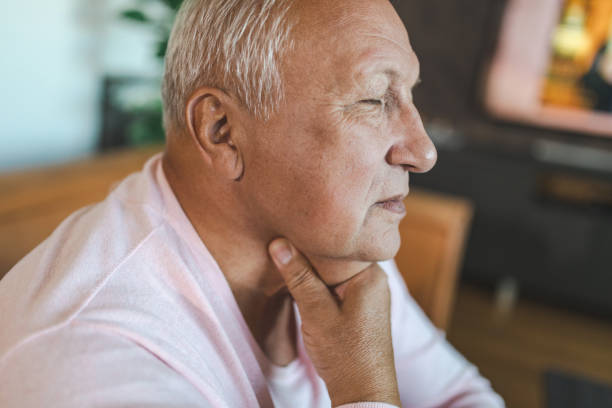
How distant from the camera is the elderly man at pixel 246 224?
58 centimetres

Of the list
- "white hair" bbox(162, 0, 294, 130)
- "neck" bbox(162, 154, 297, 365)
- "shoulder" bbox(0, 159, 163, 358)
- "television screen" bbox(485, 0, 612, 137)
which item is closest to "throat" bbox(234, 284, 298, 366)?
"neck" bbox(162, 154, 297, 365)

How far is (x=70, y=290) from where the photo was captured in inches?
22.8

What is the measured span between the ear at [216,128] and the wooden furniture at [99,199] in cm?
54

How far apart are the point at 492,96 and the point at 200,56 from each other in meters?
2.84

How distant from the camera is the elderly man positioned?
58 cm

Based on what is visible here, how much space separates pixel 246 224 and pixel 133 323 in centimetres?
24

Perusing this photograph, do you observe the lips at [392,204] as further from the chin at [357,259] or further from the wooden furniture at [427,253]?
the wooden furniture at [427,253]

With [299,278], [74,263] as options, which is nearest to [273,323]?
[299,278]

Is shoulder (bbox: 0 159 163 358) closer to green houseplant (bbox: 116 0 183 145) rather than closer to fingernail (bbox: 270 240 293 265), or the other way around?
fingernail (bbox: 270 240 293 265)

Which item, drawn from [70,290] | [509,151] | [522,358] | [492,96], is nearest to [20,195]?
[70,290]

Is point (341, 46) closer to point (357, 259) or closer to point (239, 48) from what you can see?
point (239, 48)

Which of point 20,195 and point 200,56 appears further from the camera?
point 20,195

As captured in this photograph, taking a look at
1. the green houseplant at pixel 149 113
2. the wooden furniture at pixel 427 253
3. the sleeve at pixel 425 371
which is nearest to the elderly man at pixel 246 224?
the sleeve at pixel 425 371

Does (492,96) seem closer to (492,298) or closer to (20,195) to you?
(492,298)
